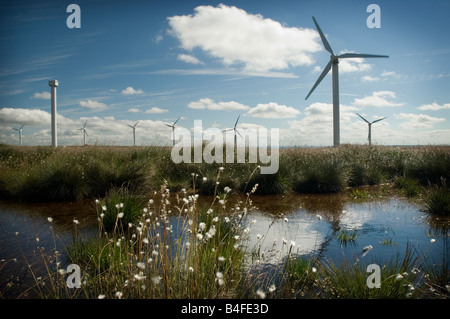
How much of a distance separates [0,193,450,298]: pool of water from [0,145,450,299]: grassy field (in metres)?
0.23

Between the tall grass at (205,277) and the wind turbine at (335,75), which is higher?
the wind turbine at (335,75)

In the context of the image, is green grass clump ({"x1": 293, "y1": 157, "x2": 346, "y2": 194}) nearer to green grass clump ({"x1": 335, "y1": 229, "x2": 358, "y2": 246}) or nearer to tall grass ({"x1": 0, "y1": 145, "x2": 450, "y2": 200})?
tall grass ({"x1": 0, "y1": 145, "x2": 450, "y2": 200})

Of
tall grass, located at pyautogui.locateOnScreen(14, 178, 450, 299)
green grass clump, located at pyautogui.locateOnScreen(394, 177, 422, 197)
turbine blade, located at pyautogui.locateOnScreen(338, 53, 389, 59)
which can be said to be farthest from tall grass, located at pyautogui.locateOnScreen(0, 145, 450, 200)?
turbine blade, located at pyautogui.locateOnScreen(338, 53, 389, 59)

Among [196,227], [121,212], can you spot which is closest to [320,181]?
[121,212]

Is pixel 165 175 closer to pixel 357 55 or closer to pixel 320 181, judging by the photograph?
pixel 320 181

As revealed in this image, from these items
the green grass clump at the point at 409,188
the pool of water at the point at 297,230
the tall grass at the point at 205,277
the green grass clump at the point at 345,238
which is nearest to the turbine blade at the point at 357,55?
the green grass clump at the point at 409,188

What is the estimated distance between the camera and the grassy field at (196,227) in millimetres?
3020

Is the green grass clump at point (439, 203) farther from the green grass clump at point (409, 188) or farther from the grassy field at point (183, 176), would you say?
the green grass clump at point (409, 188)

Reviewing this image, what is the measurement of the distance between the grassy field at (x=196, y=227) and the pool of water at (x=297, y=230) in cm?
23

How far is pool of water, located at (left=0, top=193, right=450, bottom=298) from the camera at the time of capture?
14.5 feet

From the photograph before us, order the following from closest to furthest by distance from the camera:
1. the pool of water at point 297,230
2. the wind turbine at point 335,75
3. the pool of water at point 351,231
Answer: the pool of water at point 297,230 < the pool of water at point 351,231 < the wind turbine at point 335,75

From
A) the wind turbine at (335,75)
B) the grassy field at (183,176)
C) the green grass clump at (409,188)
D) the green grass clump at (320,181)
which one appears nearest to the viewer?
the grassy field at (183,176)

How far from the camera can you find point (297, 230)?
19.5 feet
